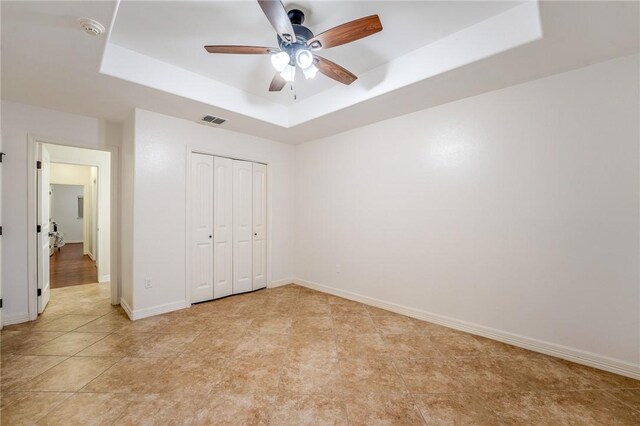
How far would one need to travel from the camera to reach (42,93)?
271 cm

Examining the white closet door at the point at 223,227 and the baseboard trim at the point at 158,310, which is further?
the white closet door at the point at 223,227

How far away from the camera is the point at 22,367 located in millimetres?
2127

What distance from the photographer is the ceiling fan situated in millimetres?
1692

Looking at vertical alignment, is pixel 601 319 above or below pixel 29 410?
above

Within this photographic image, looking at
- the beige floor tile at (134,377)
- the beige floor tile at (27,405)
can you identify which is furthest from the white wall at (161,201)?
the beige floor tile at (27,405)

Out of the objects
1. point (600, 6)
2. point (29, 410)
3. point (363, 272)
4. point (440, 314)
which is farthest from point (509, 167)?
point (29, 410)

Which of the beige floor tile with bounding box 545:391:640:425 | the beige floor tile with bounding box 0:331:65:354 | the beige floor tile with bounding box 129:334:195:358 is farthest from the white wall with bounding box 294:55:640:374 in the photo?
the beige floor tile with bounding box 0:331:65:354

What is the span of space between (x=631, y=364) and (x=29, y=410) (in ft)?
14.1

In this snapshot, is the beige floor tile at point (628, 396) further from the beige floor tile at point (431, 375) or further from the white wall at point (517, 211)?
the beige floor tile at point (431, 375)

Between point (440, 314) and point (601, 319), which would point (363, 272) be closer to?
point (440, 314)

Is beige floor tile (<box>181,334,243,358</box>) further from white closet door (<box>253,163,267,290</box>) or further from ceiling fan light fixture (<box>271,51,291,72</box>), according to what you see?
ceiling fan light fixture (<box>271,51,291,72</box>)

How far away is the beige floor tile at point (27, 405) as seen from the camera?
62.9 inches

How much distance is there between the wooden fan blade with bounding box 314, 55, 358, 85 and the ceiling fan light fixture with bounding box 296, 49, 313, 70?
0.45 ft

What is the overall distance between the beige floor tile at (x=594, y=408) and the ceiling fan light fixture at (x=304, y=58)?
2957 millimetres
